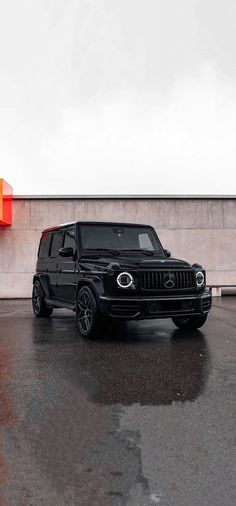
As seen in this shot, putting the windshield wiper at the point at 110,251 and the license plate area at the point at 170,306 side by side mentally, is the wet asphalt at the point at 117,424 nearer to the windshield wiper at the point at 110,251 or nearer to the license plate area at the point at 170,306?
the license plate area at the point at 170,306

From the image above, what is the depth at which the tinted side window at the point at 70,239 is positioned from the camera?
761 cm

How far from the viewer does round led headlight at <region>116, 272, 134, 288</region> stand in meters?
6.09

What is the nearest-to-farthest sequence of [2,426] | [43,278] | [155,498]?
1. [155,498]
2. [2,426]
3. [43,278]

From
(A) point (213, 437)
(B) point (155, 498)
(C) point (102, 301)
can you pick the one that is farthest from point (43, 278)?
(B) point (155, 498)

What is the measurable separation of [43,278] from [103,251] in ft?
7.37

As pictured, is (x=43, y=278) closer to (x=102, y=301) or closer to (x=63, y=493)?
(x=102, y=301)

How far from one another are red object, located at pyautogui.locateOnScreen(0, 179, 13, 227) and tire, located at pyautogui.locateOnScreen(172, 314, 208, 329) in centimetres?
800

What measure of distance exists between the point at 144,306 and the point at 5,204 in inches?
373

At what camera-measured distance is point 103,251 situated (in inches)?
289

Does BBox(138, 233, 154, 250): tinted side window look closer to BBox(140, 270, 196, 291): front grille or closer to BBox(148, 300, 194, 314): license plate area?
BBox(140, 270, 196, 291): front grille

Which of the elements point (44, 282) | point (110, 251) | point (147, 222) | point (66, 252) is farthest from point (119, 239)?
point (147, 222)

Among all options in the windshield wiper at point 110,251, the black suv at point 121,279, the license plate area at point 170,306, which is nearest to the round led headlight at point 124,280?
the black suv at point 121,279

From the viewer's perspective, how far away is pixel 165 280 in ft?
20.6

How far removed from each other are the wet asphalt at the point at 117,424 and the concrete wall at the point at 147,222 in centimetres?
945
